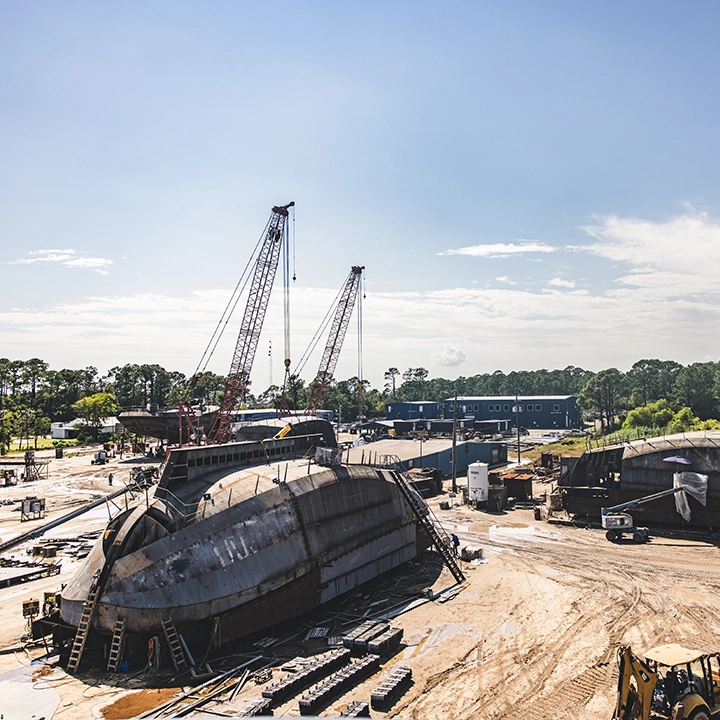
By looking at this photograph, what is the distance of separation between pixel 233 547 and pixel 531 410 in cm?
14292

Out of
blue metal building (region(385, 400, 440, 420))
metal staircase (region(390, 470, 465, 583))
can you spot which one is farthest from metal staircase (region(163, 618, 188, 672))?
blue metal building (region(385, 400, 440, 420))

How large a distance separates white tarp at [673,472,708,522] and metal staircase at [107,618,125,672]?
4372 cm

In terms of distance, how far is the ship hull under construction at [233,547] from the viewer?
1009 inches

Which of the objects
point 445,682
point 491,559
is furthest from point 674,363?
point 445,682

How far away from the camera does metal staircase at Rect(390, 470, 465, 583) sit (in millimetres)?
38531

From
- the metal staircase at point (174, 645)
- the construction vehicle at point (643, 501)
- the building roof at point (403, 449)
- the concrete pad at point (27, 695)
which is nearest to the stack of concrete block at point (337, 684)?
the metal staircase at point (174, 645)

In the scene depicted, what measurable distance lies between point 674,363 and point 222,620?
207749 mm

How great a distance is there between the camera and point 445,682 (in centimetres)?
2397

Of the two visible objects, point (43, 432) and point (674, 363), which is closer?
point (43, 432)

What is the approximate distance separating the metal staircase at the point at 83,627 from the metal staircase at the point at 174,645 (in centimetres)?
332

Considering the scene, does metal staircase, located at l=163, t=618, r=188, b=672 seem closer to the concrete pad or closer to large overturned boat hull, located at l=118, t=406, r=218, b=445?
the concrete pad

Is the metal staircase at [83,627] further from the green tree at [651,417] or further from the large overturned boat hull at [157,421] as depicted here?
the green tree at [651,417]

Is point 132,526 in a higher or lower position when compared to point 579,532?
higher

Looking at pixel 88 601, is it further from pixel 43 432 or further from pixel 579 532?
pixel 43 432
